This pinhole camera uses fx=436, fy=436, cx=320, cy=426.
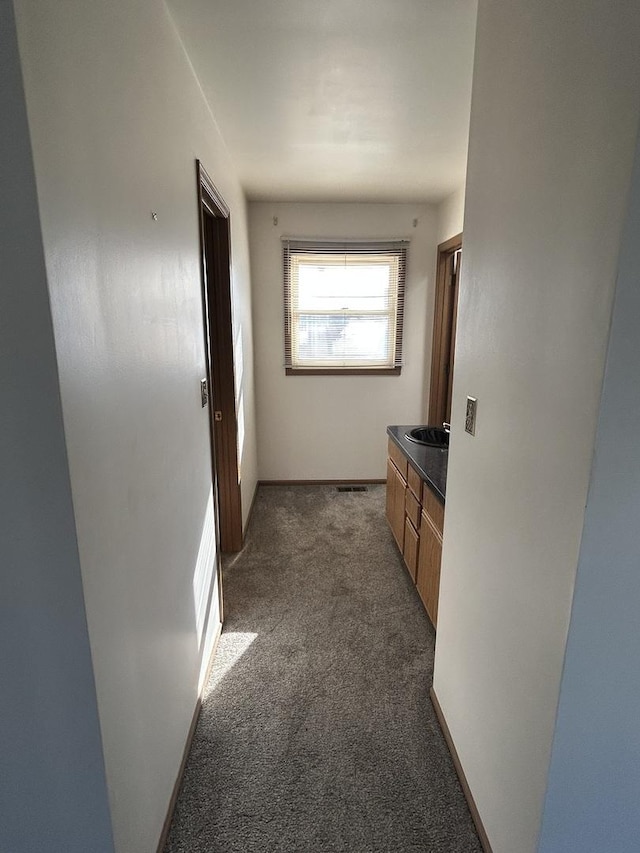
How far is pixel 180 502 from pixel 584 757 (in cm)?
134

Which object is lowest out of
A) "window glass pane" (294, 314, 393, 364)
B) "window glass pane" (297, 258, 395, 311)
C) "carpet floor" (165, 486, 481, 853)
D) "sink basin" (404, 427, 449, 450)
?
"carpet floor" (165, 486, 481, 853)

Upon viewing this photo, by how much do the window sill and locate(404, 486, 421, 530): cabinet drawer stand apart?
65.0 inches

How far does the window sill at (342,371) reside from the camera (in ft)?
13.5

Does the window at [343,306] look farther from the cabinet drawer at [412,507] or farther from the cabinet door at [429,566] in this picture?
the cabinet door at [429,566]

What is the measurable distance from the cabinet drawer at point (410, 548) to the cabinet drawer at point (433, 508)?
0.27m

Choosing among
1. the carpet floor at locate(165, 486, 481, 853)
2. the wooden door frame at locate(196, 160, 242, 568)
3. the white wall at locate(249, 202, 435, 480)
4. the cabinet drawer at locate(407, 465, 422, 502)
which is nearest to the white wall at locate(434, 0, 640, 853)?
the carpet floor at locate(165, 486, 481, 853)

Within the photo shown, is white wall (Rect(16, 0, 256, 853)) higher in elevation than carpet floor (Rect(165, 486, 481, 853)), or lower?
higher

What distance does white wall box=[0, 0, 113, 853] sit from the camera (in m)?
0.71

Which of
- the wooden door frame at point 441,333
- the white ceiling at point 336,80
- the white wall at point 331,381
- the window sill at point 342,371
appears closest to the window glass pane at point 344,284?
the white wall at point 331,381

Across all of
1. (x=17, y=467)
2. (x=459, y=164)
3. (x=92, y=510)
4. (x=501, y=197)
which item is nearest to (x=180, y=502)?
(x=92, y=510)

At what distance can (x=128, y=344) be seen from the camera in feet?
3.62

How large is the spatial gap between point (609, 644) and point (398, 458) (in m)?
2.14

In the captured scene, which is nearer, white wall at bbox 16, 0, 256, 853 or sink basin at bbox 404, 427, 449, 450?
white wall at bbox 16, 0, 256, 853

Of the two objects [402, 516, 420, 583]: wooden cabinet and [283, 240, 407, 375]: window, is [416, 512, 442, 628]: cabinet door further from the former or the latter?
[283, 240, 407, 375]: window
